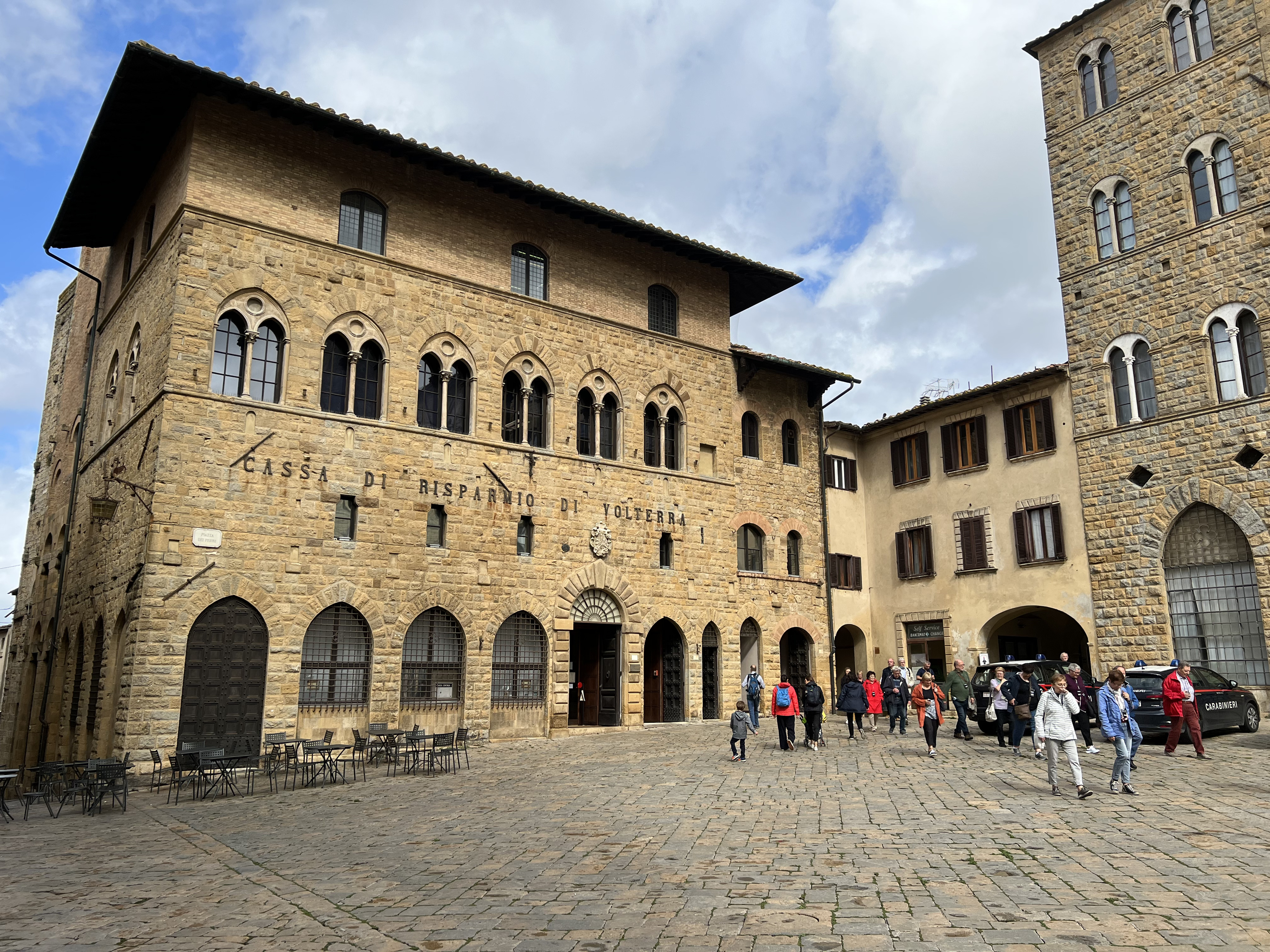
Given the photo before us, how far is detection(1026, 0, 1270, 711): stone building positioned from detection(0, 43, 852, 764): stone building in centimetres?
767

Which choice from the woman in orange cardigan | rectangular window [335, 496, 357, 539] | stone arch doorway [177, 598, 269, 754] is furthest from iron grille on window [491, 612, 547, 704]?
the woman in orange cardigan

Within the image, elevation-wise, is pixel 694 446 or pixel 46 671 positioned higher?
pixel 694 446

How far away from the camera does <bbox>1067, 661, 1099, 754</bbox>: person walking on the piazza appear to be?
49.8 ft

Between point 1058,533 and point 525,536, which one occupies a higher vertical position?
point 1058,533

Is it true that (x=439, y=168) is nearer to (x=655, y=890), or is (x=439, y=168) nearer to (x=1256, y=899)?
(x=655, y=890)

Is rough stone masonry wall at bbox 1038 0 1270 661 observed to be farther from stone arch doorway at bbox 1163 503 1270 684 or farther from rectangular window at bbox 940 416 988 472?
rectangular window at bbox 940 416 988 472

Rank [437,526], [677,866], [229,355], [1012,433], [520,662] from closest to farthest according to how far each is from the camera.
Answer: [677,866], [229,355], [437,526], [520,662], [1012,433]

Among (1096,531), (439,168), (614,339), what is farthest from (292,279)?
(1096,531)

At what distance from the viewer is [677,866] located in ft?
25.8

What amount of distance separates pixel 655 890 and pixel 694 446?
16977mm

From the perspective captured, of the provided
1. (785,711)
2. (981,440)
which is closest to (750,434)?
(981,440)

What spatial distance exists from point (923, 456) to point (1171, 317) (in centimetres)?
755

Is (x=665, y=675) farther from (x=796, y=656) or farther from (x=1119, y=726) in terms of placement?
(x=1119, y=726)

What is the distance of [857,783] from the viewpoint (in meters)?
12.3
